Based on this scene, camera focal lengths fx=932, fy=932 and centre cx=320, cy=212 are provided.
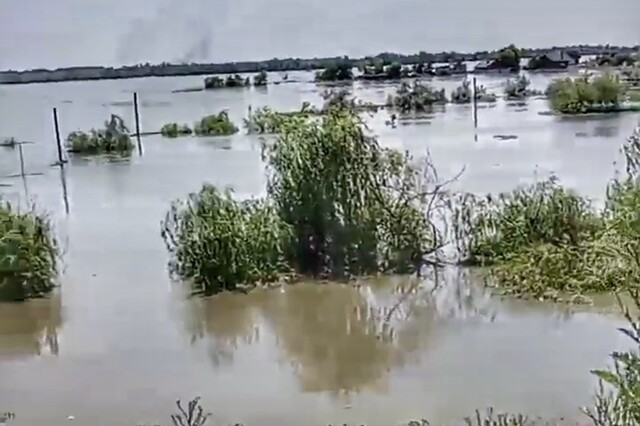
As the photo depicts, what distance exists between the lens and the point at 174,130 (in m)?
4.65

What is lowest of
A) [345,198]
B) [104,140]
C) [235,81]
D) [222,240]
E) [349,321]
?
[349,321]

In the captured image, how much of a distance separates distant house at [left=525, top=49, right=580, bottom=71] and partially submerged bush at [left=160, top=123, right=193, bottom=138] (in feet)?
5.57

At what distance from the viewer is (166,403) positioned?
10.4 feet

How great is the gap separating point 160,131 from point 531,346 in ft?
7.14

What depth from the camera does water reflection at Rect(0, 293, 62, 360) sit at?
3781 mm

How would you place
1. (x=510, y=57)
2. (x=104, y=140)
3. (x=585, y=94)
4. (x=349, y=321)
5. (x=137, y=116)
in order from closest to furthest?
(x=349, y=321) < (x=510, y=57) < (x=585, y=94) < (x=137, y=116) < (x=104, y=140)

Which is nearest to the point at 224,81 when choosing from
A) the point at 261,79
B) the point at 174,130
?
the point at 261,79

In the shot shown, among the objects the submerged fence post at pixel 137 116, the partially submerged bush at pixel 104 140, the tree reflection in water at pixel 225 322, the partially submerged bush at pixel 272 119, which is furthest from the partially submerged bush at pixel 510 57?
the partially submerged bush at pixel 104 140

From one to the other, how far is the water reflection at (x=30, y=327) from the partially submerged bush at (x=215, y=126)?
107cm

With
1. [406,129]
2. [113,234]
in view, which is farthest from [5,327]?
[406,129]

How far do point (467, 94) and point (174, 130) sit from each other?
1.45 metres

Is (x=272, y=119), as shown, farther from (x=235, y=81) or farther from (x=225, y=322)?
(x=225, y=322)

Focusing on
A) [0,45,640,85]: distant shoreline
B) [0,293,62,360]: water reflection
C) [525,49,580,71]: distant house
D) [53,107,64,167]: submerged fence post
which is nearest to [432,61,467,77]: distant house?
[0,45,640,85]: distant shoreline

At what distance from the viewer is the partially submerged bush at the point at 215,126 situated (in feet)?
15.0
